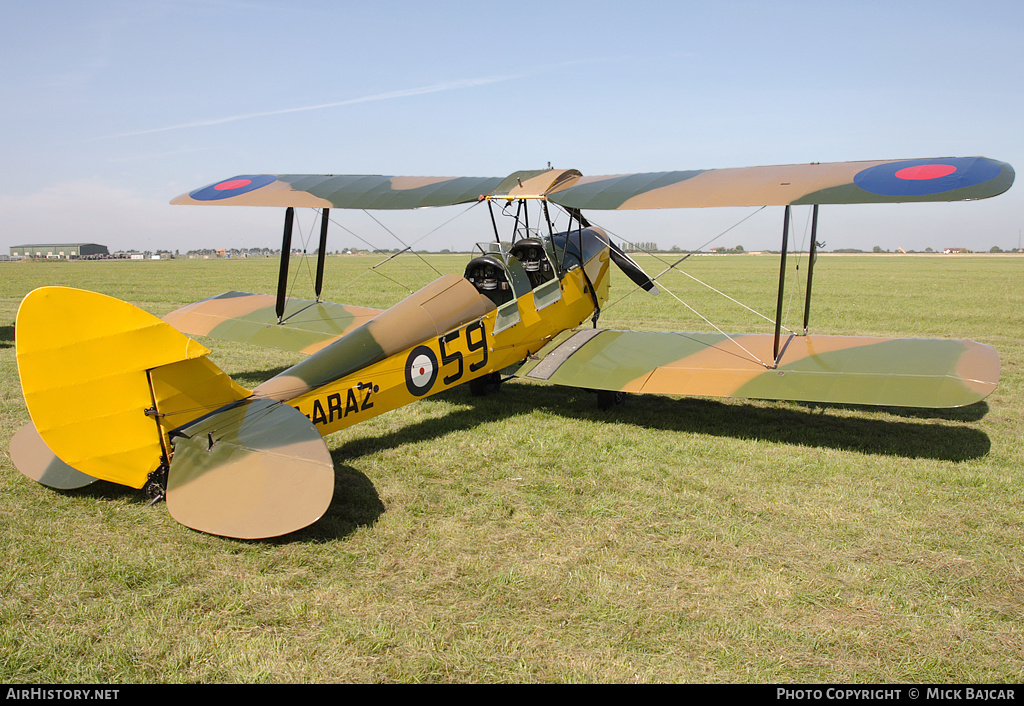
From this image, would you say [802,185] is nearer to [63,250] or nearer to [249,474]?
[249,474]

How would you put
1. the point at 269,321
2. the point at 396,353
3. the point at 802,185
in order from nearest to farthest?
the point at 396,353 < the point at 802,185 < the point at 269,321

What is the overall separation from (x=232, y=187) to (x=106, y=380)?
5468 mm

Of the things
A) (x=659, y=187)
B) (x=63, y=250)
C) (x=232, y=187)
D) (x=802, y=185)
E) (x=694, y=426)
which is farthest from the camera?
(x=63, y=250)

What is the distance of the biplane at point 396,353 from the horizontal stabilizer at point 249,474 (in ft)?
0.04

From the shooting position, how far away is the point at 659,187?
6789 millimetres

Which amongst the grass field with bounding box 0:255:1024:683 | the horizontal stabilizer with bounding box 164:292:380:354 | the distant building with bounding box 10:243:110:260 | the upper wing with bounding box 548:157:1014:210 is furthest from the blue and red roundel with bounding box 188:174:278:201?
the distant building with bounding box 10:243:110:260

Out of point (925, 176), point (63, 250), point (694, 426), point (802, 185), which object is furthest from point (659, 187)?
point (63, 250)

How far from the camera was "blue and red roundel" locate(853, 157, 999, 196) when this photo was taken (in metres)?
5.30

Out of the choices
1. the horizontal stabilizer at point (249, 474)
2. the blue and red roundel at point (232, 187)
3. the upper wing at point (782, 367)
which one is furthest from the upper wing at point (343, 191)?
the horizontal stabilizer at point (249, 474)

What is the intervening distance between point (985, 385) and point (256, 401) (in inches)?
226

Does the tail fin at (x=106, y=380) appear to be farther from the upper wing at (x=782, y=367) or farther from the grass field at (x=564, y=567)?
the upper wing at (x=782, y=367)

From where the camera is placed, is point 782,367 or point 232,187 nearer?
point 782,367

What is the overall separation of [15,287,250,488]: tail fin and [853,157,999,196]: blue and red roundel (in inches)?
209

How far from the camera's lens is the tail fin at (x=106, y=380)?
11.7ft
